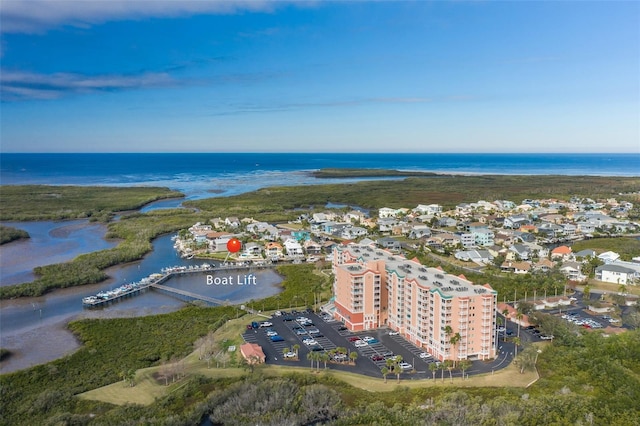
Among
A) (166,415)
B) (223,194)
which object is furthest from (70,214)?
(166,415)

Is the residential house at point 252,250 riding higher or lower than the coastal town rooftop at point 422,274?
lower

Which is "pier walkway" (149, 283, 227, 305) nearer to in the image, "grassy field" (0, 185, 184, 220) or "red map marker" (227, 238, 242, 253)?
"red map marker" (227, 238, 242, 253)

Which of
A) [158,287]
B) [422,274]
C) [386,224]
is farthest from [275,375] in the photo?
[386,224]

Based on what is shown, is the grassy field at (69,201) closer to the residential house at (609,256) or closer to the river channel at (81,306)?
the river channel at (81,306)

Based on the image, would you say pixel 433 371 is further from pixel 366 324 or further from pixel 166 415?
pixel 166 415

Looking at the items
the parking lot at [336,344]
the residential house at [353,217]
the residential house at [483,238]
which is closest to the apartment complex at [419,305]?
the parking lot at [336,344]

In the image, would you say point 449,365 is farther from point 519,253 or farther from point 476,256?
point 519,253
